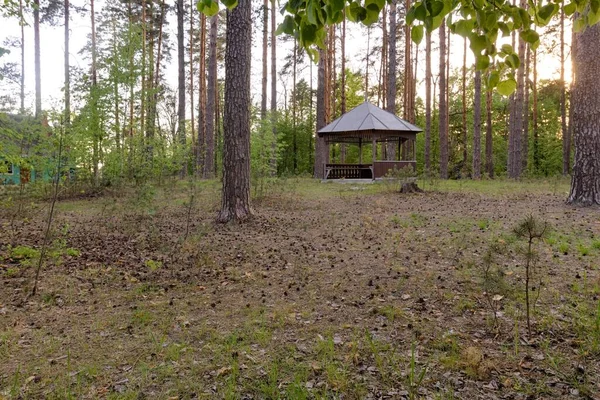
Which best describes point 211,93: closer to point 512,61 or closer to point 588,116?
point 588,116

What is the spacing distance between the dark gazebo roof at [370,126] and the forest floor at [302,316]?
10512 mm

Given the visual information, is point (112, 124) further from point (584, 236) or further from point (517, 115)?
point (517, 115)

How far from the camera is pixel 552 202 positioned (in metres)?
7.97

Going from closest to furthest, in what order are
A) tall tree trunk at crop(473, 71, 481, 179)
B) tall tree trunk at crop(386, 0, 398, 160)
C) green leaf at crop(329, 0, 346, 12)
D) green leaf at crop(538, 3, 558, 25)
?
1. green leaf at crop(329, 0, 346, 12)
2. green leaf at crop(538, 3, 558, 25)
3. tall tree trunk at crop(386, 0, 398, 160)
4. tall tree trunk at crop(473, 71, 481, 179)

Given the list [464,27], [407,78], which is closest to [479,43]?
[464,27]

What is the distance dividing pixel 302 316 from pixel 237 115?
172 inches

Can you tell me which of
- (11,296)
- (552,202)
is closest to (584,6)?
(11,296)

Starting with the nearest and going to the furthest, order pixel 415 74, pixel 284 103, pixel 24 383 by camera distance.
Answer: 1. pixel 24 383
2. pixel 415 74
3. pixel 284 103

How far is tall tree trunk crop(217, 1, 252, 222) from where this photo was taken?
652cm

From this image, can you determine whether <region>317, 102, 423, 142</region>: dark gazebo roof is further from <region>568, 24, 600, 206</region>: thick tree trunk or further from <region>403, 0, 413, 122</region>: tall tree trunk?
<region>568, 24, 600, 206</region>: thick tree trunk

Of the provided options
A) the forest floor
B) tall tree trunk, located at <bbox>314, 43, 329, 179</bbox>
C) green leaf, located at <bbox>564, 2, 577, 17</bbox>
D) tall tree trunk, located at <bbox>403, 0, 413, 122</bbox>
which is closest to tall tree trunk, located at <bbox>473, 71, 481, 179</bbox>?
tall tree trunk, located at <bbox>403, 0, 413, 122</bbox>

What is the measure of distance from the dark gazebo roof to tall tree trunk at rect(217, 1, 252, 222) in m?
10.0

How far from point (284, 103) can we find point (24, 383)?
32091 millimetres

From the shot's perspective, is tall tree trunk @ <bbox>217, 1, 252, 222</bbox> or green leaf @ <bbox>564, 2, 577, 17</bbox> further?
tall tree trunk @ <bbox>217, 1, 252, 222</bbox>
